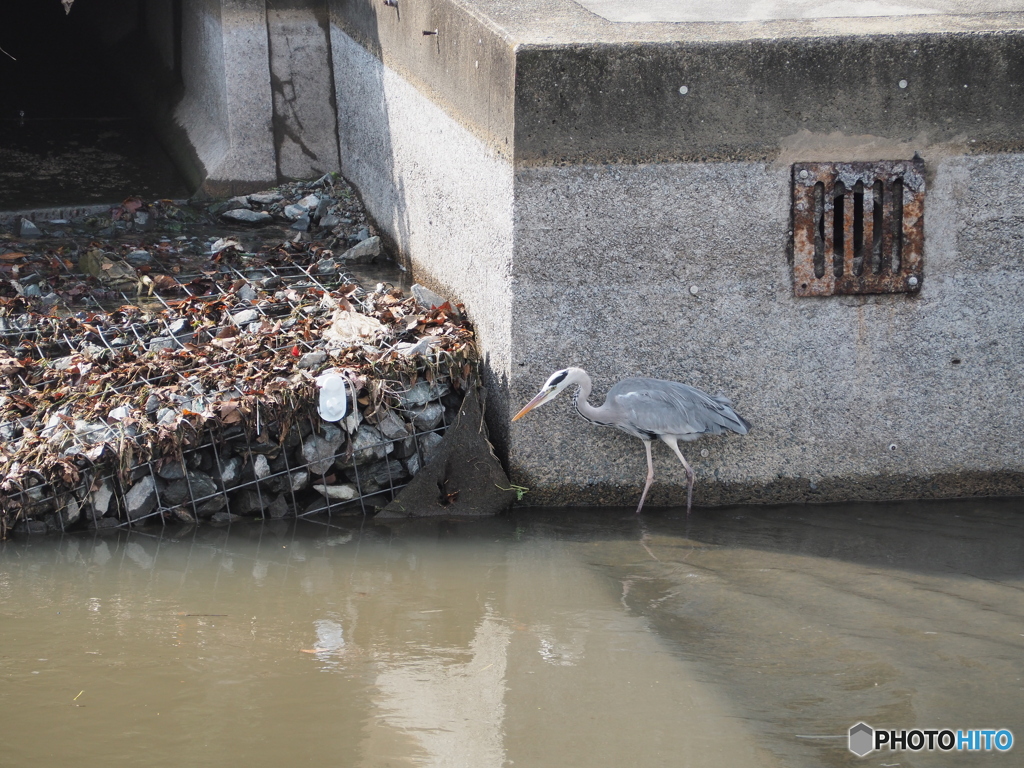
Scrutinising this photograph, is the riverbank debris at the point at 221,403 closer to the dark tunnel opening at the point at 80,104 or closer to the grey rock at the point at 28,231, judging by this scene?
the grey rock at the point at 28,231

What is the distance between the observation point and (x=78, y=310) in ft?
25.7

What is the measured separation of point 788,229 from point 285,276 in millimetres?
4067

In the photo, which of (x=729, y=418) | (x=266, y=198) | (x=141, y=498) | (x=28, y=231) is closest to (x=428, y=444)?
(x=141, y=498)

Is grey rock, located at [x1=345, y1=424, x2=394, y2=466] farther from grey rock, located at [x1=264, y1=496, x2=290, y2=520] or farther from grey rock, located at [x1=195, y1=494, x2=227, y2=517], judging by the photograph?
grey rock, located at [x1=195, y1=494, x2=227, y2=517]

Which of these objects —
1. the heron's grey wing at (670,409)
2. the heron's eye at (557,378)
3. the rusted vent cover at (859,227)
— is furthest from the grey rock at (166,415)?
the rusted vent cover at (859,227)

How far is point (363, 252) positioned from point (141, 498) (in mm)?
3512

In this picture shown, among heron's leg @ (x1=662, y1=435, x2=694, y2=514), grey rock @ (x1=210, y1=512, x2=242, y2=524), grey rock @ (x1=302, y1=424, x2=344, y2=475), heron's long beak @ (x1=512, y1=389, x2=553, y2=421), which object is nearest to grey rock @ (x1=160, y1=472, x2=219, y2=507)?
grey rock @ (x1=210, y1=512, x2=242, y2=524)

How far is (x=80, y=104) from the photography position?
13164 millimetres

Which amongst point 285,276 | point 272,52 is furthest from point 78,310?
point 272,52

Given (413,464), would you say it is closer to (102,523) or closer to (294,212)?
(102,523)

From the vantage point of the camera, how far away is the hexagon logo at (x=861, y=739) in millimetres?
4184

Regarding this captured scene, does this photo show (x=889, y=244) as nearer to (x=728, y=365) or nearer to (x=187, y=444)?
(x=728, y=365)

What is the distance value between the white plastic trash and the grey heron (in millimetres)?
981

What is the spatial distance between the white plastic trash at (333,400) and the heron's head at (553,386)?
1023mm
